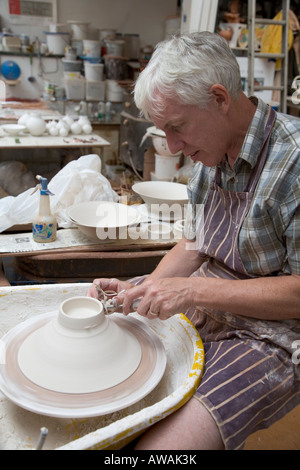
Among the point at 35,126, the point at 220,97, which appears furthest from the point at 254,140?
the point at 35,126

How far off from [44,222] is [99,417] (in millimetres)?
1133

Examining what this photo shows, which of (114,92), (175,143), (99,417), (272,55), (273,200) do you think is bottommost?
(99,417)

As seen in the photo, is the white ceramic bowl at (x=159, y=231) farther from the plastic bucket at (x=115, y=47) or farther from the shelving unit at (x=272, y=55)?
the plastic bucket at (x=115, y=47)

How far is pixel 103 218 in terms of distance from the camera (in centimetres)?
223

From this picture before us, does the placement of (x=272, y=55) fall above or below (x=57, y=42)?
below

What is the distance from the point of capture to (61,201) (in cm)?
239

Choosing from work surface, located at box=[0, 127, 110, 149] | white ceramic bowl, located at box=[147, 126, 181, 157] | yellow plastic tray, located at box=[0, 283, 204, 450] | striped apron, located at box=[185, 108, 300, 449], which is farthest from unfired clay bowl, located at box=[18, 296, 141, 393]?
work surface, located at box=[0, 127, 110, 149]

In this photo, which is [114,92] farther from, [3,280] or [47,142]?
[3,280]

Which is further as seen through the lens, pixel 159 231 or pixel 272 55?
pixel 272 55

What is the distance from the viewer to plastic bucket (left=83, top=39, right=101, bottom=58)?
5.82 m

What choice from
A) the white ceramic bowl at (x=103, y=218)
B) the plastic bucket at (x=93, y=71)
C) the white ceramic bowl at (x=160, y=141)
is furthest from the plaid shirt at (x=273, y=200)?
the plastic bucket at (x=93, y=71)

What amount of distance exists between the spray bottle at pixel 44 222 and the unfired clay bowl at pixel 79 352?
34.2 inches

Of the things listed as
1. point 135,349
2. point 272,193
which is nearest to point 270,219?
point 272,193

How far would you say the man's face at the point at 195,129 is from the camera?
1.19 m
